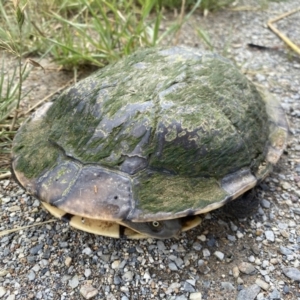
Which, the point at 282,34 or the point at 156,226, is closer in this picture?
the point at 156,226

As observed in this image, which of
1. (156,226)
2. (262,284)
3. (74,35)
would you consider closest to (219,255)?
(262,284)

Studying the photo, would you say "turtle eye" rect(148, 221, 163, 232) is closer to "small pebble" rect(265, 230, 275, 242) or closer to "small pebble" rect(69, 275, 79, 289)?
"small pebble" rect(69, 275, 79, 289)

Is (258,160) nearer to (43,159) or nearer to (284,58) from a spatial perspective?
(43,159)

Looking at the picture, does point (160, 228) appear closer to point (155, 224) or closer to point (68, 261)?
point (155, 224)

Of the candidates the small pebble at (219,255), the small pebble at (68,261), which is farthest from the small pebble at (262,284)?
the small pebble at (68,261)

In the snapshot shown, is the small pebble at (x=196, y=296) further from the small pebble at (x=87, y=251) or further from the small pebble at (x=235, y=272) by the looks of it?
the small pebble at (x=87, y=251)
